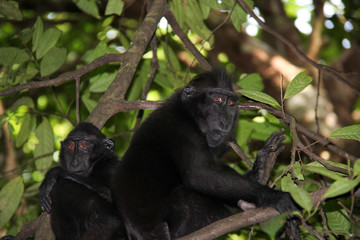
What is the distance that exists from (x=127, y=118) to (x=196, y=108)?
261cm

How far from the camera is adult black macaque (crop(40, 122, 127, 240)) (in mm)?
4609

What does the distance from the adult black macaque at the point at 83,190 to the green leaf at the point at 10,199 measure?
670 millimetres

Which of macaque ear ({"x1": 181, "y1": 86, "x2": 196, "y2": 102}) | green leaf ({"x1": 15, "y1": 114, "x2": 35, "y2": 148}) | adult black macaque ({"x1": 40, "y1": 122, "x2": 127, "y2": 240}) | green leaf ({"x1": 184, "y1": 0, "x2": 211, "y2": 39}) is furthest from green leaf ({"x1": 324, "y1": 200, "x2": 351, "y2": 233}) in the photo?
green leaf ({"x1": 15, "y1": 114, "x2": 35, "y2": 148})

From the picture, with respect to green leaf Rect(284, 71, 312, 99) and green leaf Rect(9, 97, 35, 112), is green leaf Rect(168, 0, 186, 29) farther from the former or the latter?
green leaf Rect(284, 71, 312, 99)

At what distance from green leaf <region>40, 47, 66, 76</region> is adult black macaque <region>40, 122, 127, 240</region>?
944 mm

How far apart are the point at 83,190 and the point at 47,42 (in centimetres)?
198

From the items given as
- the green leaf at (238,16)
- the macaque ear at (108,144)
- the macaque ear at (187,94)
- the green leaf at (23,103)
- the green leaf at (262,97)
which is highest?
the green leaf at (262,97)

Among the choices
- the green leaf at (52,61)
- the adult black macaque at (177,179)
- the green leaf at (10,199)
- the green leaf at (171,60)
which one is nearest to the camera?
the adult black macaque at (177,179)

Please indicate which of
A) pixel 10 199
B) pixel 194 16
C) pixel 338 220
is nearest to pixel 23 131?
pixel 10 199

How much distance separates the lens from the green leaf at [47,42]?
18.1 ft

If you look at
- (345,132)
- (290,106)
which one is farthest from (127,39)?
(345,132)

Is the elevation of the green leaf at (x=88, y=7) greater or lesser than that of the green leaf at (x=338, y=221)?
greater

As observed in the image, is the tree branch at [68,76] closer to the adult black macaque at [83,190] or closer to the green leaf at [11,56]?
the adult black macaque at [83,190]

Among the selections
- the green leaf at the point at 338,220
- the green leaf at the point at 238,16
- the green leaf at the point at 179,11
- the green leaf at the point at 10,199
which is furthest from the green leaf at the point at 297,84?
the green leaf at the point at 10,199
